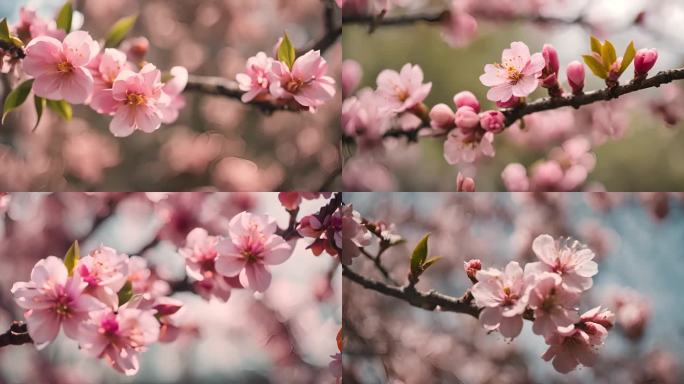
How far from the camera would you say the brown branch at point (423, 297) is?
42.0 inches

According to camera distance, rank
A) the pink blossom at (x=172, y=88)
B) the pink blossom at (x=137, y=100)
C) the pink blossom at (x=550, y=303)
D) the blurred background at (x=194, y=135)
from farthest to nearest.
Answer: the blurred background at (x=194, y=135) < the pink blossom at (x=172, y=88) < the pink blossom at (x=137, y=100) < the pink blossom at (x=550, y=303)

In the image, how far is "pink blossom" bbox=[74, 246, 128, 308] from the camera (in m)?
1.05

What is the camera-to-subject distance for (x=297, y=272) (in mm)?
1291

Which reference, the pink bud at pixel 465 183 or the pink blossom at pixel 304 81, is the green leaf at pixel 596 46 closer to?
the pink bud at pixel 465 183

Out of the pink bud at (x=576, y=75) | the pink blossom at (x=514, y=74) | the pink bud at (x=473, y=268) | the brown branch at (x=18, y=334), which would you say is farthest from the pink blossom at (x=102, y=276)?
the pink bud at (x=576, y=75)

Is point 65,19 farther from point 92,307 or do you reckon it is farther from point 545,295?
point 545,295

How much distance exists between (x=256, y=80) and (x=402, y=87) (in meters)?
0.25

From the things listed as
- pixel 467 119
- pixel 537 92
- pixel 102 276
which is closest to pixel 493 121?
pixel 467 119

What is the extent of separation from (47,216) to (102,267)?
1.23 ft

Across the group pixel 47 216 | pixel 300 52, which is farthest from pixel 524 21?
pixel 47 216

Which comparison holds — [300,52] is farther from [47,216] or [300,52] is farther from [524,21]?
[47,216]

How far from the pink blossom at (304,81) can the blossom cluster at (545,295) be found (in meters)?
0.38

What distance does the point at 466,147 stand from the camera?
1148 mm

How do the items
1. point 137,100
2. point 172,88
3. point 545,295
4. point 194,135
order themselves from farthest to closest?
point 194,135 → point 172,88 → point 137,100 → point 545,295
